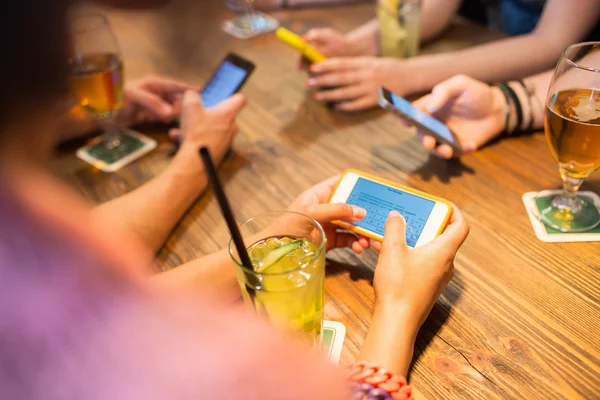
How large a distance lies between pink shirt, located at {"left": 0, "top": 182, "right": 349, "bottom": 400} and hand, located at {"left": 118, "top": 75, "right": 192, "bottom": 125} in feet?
3.02

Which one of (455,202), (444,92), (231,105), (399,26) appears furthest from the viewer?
(399,26)

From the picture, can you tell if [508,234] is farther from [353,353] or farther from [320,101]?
[320,101]

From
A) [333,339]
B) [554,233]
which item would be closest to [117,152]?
[333,339]

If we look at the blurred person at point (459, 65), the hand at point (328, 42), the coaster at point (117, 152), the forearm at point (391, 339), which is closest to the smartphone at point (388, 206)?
the forearm at point (391, 339)

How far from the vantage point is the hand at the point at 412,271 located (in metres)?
0.70

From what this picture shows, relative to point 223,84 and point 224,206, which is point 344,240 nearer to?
point 224,206

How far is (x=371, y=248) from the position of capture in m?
0.88

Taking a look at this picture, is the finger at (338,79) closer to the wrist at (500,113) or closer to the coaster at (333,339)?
the wrist at (500,113)

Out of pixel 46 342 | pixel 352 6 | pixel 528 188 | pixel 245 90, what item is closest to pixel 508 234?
pixel 528 188

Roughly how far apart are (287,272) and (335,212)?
24 cm

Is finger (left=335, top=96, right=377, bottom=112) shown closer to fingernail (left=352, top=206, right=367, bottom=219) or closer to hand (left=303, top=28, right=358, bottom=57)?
hand (left=303, top=28, right=358, bottom=57)

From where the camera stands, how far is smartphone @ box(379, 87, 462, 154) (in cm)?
104

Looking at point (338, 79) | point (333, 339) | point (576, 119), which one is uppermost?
point (576, 119)

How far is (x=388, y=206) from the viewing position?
85 centimetres
